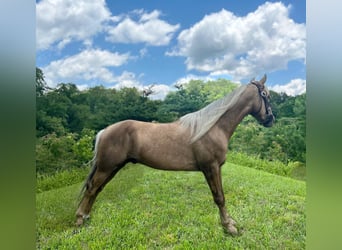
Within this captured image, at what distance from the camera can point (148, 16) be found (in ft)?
7.27

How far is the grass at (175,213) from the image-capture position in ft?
6.88

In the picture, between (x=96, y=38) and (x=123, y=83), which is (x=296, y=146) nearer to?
(x=123, y=83)

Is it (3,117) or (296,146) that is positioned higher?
(3,117)

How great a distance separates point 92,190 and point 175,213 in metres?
0.59

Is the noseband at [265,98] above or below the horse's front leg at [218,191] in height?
above

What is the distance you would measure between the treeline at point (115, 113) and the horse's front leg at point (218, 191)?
0.22 meters

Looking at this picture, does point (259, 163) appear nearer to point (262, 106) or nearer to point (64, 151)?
point (262, 106)

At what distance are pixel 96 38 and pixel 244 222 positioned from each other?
64.5 inches

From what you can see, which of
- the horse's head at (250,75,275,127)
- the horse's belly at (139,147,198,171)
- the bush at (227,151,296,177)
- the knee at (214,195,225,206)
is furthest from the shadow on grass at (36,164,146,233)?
the horse's head at (250,75,275,127)

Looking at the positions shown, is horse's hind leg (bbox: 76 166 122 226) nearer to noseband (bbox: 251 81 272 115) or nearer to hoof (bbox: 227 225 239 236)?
hoof (bbox: 227 225 239 236)

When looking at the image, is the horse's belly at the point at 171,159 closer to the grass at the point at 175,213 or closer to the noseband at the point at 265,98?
the grass at the point at 175,213

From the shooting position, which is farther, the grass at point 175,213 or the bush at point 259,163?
the bush at point 259,163

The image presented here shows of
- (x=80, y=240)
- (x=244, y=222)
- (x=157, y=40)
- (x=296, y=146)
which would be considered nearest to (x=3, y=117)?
(x=80, y=240)

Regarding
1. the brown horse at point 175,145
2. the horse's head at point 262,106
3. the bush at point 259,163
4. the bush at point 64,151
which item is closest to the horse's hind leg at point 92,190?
the brown horse at point 175,145
